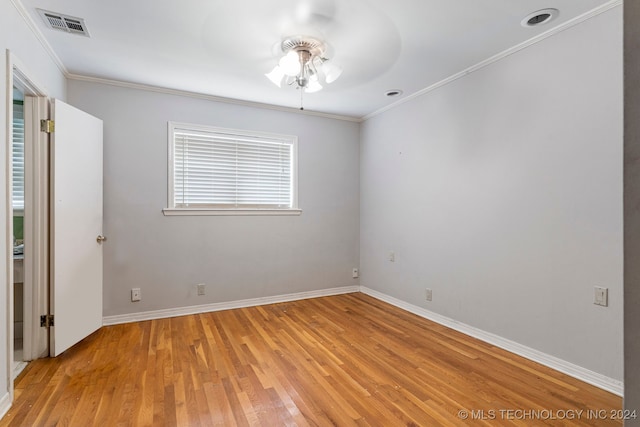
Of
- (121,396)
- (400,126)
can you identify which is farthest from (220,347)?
(400,126)

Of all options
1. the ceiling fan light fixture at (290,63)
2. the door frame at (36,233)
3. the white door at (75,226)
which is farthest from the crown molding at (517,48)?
the door frame at (36,233)

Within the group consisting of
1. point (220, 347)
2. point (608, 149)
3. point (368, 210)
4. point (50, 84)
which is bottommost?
point (220, 347)

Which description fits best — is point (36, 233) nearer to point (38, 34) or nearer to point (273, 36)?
point (38, 34)

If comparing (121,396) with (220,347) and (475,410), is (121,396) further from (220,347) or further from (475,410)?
(475,410)

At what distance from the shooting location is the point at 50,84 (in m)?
2.62

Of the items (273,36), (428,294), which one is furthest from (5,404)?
(428,294)

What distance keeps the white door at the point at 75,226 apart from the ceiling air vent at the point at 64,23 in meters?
0.54

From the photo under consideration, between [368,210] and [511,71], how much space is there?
7.78ft

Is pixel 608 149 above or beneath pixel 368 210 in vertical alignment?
above

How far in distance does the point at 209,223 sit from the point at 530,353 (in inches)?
134

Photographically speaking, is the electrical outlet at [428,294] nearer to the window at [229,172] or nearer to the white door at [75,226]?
the window at [229,172]

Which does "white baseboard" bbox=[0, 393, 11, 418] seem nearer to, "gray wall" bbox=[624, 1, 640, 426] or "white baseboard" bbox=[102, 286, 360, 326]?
"white baseboard" bbox=[102, 286, 360, 326]

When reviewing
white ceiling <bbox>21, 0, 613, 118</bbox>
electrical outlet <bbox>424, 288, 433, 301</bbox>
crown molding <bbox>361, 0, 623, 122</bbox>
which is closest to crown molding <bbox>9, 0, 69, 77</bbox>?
white ceiling <bbox>21, 0, 613, 118</bbox>

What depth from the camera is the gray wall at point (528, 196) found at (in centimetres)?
207
